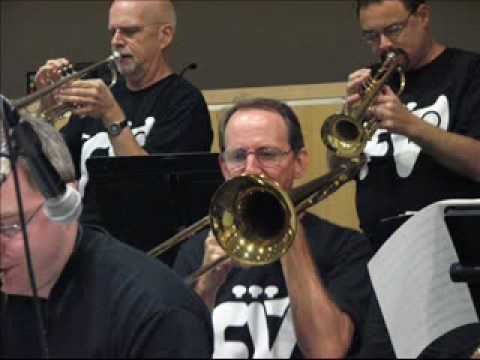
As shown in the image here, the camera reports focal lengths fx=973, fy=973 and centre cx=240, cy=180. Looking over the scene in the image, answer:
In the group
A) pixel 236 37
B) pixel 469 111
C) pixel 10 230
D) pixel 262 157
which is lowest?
pixel 236 37

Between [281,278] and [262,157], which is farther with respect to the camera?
[262,157]

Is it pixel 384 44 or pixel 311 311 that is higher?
pixel 384 44

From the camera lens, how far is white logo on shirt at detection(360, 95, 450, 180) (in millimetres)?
3072

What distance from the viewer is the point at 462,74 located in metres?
3.10

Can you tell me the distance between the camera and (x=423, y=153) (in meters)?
3.05

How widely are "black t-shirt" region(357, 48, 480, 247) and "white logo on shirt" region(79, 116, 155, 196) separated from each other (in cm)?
79

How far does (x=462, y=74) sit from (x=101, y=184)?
3.92 feet

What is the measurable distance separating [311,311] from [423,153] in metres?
0.99

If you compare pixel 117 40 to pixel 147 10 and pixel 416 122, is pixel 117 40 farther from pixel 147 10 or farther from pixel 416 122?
pixel 416 122

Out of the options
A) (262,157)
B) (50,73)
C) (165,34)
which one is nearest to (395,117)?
(262,157)

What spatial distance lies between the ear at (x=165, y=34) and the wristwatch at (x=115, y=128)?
524 mm

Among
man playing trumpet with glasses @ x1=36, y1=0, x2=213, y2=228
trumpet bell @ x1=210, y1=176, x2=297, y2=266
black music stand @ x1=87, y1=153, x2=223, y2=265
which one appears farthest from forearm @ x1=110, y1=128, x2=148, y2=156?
trumpet bell @ x1=210, y1=176, x2=297, y2=266

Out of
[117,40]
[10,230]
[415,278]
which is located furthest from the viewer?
[117,40]

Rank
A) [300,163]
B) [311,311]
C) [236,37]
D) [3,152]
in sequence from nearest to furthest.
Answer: [3,152] → [311,311] → [300,163] → [236,37]
